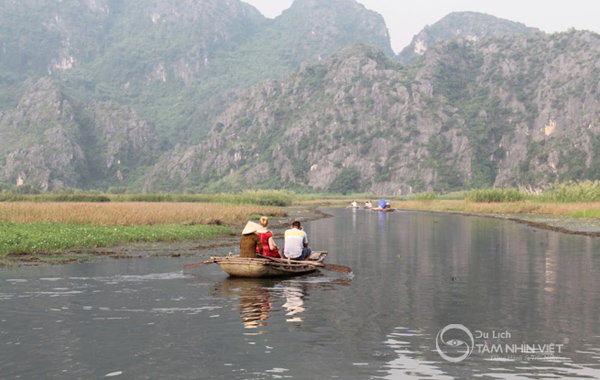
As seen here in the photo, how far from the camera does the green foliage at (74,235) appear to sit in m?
32.9

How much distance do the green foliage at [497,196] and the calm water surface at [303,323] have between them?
70810 mm

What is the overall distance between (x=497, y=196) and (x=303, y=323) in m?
89.2

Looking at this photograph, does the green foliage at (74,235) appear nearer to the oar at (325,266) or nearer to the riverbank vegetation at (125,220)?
the riverbank vegetation at (125,220)

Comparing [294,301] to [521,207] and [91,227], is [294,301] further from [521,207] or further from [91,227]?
[521,207]

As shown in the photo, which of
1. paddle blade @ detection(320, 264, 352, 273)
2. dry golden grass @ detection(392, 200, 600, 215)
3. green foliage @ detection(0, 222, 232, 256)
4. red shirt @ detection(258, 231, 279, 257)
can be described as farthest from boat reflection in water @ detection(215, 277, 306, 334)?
dry golden grass @ detection(392, 200, 600, 215)

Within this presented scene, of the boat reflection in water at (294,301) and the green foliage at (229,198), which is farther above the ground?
the green foliage at (229,198)

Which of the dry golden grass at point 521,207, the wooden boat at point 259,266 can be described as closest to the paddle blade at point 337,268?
the wooden boat at point 259,266

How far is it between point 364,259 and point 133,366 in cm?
2142

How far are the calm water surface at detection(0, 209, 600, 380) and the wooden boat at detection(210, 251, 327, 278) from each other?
1.42 feet

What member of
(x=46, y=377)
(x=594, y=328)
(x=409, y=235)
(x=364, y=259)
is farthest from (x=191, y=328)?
(x=409, y=235)

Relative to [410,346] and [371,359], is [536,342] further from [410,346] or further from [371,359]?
[371,359]

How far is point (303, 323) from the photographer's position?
57.5 feet

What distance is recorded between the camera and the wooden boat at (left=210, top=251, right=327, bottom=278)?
81.9ft

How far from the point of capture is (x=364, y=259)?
33.7 m
